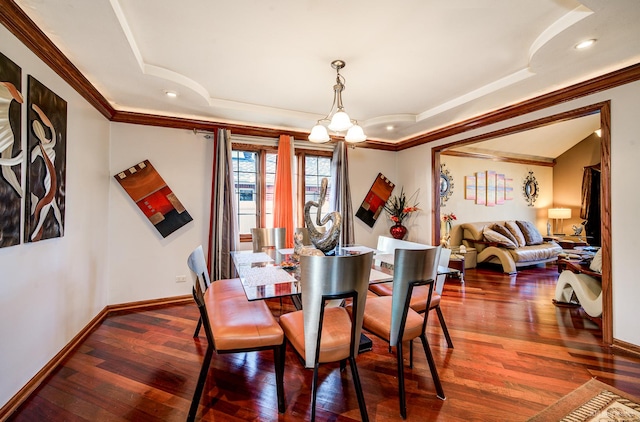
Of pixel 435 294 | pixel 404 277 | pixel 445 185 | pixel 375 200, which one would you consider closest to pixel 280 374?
pixel 404 277

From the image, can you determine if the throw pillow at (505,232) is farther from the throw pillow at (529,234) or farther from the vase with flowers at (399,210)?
the vase with flowers at (399,210)

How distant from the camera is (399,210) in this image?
474cm

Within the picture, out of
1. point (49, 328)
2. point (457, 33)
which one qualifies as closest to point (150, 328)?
point (49, 328)

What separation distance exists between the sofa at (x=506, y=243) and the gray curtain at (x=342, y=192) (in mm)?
2565

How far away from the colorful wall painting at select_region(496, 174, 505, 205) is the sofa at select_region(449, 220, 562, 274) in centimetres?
53

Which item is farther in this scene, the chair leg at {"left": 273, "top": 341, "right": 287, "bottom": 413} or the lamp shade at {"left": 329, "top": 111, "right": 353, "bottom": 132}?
the lamp shade at {"left": 329, "top": 111, "right": 353, "bottom": 132}

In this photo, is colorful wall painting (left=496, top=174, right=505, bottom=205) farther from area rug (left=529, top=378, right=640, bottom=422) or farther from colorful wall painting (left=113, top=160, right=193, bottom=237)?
colorful wall painting (left=113, top=160, right=193, bottom=237)

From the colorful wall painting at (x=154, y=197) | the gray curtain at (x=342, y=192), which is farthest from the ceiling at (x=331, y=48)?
the gray curtain at (x=342, y=192)

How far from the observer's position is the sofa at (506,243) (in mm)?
5109

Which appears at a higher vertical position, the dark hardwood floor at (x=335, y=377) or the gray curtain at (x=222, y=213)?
the gray curtain at (x=222, y=213)

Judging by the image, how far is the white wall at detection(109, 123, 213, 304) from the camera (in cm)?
327

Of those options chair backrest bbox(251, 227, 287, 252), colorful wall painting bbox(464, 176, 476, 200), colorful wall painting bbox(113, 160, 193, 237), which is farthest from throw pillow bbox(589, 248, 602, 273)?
colorful wall painting bbox(113, 160, 193, 237)

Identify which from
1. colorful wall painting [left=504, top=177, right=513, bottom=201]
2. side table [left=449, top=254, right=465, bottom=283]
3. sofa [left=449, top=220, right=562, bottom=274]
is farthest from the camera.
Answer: colorful wall painting [left=504, top=177, right=513, bottom=201]

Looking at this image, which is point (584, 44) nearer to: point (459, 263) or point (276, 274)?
point (276, 274)
